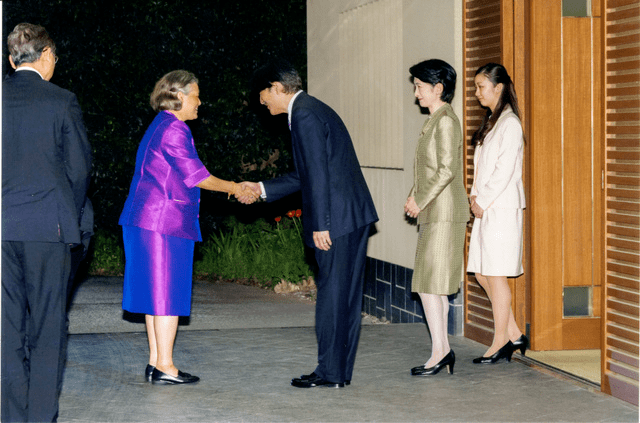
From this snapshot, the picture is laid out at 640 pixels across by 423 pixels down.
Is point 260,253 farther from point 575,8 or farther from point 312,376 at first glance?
Answer: point 312,376

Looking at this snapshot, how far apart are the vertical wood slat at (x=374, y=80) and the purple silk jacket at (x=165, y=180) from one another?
3.13m

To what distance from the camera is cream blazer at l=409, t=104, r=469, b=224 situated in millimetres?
6398

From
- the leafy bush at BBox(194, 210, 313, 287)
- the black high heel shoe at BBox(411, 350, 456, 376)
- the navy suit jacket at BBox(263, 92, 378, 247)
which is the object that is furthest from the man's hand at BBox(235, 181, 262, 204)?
the leafy bush at BBox(194, 210, 313, 287)

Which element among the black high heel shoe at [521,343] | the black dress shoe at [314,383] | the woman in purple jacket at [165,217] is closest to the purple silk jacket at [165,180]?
the woman in purple jacket at [165,217]

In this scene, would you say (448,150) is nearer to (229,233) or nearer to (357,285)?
(357,285)

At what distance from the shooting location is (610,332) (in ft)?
19.7

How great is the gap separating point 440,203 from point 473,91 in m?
1.57

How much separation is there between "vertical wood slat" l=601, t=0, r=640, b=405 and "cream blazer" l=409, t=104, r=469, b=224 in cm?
95

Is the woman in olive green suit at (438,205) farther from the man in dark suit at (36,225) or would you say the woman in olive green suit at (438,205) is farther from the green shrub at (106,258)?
the green shrub at (106,258)

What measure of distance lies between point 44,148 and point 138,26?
7.25 m

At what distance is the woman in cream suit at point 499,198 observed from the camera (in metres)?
6.72

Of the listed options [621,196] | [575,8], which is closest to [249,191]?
[621,196]

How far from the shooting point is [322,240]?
615 centimetres

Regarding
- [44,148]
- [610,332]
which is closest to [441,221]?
[610,332]
